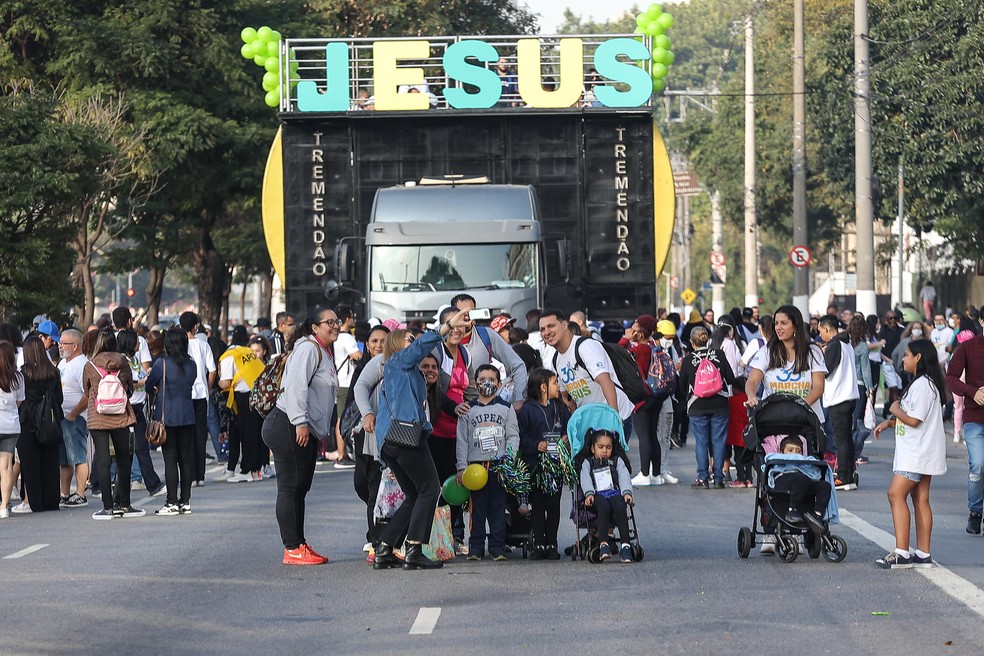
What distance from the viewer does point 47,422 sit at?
1689 cm

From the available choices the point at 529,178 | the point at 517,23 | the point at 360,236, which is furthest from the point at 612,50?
the point at 517,23

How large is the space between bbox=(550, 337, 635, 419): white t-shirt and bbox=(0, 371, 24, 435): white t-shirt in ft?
18.5

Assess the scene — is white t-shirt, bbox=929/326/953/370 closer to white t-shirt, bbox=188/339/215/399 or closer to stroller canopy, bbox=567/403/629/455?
white t-shirt, bbox=188/339/215/399

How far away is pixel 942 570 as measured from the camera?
1155 centimetres

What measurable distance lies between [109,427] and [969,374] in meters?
7.46

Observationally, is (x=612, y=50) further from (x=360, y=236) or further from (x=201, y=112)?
(x=201, y=112)

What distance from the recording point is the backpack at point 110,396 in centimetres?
1603

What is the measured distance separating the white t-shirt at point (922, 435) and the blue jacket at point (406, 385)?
313 centimetres

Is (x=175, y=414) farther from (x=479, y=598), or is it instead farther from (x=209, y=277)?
(x=209, y=277)

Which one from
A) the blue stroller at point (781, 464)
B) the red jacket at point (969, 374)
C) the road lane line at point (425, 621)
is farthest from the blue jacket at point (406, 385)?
the red jacket at point (969, 374)

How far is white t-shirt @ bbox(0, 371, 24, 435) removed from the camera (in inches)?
645

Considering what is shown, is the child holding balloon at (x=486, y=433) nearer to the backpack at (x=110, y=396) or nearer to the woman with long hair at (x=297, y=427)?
the woman with long hair at (x=297, y=427)

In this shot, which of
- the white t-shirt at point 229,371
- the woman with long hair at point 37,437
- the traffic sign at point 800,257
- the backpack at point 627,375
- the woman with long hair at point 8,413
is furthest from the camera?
the traffic sign at point 800,257

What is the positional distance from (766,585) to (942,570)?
1337 mm
